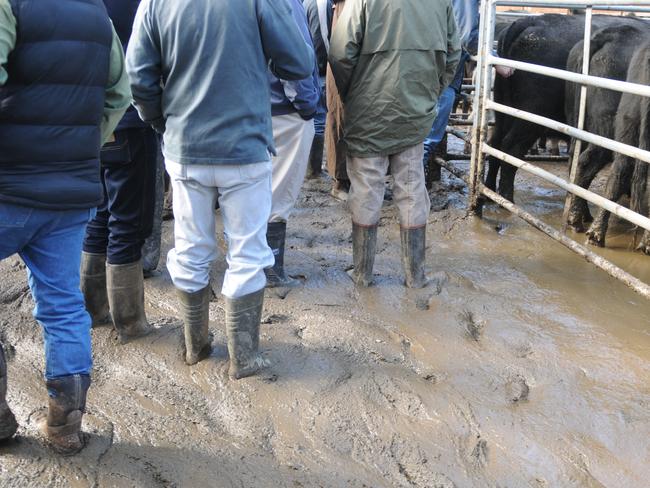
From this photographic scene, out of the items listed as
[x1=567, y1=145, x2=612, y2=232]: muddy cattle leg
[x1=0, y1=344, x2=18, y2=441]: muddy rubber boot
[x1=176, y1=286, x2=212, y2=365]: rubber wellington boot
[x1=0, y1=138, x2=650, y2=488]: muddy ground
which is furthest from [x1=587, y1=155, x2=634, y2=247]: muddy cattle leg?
[x1=0, y1=344, x2=18, y2=441]: muddy rubber boot

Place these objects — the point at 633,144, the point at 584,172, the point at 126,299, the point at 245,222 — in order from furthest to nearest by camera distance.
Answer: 1. the point at 584,172
2. the point at 633,144
3. the point at 126,299
4. the point at 245,222

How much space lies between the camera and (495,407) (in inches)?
117

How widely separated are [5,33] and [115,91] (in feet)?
1.86

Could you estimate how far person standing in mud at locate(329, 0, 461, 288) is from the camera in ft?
13.0

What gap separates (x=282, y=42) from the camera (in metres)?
2.92

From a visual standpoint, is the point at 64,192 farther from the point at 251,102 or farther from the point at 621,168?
the point at 621,168

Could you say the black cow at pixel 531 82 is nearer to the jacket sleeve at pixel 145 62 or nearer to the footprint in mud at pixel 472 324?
the footprint in mud at pixel 472 324

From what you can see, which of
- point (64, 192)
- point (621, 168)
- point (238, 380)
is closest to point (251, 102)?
point (64, 192)

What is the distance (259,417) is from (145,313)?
1.14 meters

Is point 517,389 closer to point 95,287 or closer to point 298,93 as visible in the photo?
point 298,93

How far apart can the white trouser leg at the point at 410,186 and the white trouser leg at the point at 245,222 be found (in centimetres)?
135

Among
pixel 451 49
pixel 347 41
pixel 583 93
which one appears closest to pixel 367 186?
pixel 347 41

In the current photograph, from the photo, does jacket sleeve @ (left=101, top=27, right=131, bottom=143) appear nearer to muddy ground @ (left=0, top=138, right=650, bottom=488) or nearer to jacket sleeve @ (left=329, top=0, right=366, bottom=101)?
muddy ground @ (left=0, top=138, right=650, bottom=488)

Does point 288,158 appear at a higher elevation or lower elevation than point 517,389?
higher
